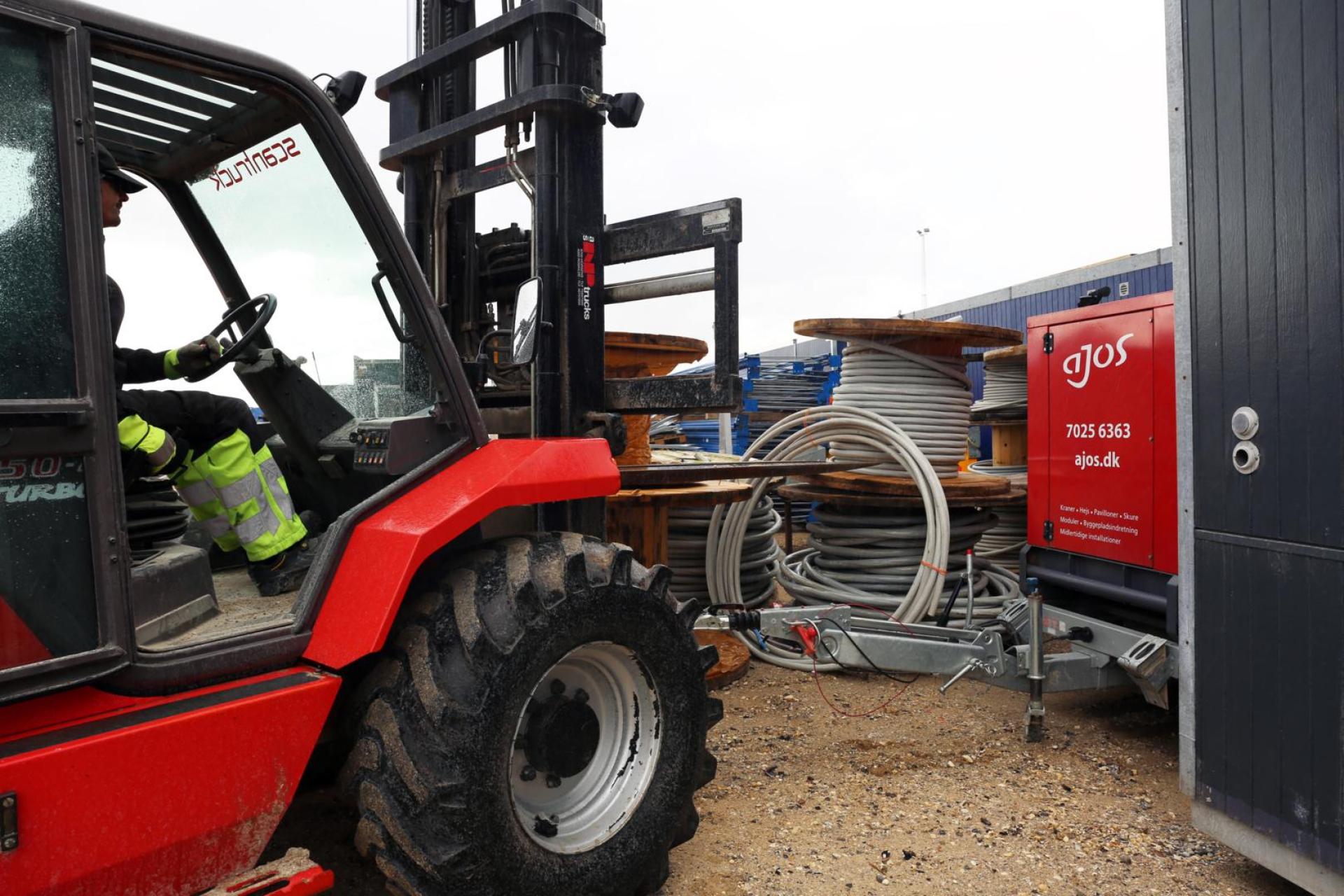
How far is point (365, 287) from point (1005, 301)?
58.4ft

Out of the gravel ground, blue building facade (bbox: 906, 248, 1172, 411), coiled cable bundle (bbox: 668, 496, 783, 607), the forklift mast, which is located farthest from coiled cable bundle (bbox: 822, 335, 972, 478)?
blue building facade (bbox: 906, 248, 1172, 411)

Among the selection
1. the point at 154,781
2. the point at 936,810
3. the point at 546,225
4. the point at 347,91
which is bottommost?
the point at 936,810

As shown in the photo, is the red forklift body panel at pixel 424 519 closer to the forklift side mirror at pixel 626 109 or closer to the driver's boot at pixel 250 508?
the driver's boot at pixel 250 508

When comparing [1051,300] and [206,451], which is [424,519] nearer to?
[206,451]

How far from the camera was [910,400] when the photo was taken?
20.0 ft

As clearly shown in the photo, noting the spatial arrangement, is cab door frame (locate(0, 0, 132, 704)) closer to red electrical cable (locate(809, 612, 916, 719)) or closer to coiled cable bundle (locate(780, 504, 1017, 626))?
red electrical cable (locate(809, 612, 916, 719))

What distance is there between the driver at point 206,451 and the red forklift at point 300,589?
9 centimetres

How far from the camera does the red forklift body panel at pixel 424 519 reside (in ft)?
Answer: 7.23

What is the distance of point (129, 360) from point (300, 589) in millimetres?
722

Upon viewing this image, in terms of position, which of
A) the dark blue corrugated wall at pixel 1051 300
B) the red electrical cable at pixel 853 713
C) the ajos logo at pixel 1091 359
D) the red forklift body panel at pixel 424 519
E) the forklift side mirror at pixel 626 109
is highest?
the dark blue corrugated wall at pixel 1051 300

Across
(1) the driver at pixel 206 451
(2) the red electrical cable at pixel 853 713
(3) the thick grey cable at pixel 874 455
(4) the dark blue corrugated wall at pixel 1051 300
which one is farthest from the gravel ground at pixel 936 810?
(4) the dark blue corrugated wall at pixel 1051 300

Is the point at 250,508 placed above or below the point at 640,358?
below

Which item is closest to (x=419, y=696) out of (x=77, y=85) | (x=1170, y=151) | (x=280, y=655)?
(x=280, y=655)

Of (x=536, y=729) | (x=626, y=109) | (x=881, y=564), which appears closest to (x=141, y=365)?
(x=536, y=729)
